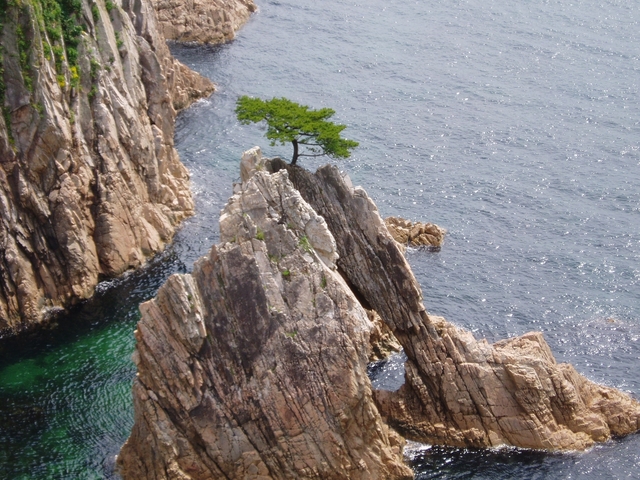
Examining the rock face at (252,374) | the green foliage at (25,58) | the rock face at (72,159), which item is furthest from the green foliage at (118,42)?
the rock face at (252,374)

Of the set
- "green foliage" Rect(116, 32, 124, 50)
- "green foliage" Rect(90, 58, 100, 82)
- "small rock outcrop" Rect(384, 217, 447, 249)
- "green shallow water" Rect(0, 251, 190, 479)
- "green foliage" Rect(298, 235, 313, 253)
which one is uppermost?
"green foliage" Rect(116, 32, 124, 50)

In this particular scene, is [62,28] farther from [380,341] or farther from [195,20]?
[195,20]

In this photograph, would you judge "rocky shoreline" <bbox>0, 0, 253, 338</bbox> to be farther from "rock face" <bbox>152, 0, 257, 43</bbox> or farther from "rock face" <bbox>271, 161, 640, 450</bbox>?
"rock face" <bbox>152, 0, 257, 43</bbox>

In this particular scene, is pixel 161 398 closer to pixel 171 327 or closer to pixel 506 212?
pixel 171 327

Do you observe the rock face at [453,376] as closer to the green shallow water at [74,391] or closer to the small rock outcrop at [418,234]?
the green shallow water at [74,391]

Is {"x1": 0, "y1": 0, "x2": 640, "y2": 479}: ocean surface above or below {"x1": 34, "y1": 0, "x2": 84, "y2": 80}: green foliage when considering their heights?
below

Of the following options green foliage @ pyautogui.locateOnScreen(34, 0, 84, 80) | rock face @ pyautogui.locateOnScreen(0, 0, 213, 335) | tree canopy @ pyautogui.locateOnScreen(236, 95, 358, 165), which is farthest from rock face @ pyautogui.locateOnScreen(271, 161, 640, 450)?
green foliage @ pyautogui.locateOnScreen(34, 0, 84, 80)

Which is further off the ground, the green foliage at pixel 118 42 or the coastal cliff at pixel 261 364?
the green foliage at pixel 118 42
